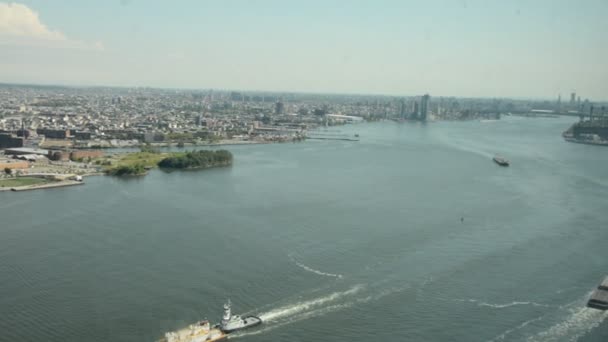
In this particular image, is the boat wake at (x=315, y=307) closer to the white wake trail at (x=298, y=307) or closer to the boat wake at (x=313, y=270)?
the white wake trail at (x=298, y=307)

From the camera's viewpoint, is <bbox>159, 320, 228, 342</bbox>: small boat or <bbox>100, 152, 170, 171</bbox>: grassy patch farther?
<bbox>100, 152, 170, 171</bbox>: grassy patch

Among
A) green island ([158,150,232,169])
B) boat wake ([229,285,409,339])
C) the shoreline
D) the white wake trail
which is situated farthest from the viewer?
green island ([158,150,232,169])

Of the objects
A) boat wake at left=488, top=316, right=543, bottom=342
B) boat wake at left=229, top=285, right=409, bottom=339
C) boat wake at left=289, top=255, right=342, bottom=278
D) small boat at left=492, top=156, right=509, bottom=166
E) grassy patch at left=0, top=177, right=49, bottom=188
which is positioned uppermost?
small boat at left=492, top=156, right=509, bottom=166

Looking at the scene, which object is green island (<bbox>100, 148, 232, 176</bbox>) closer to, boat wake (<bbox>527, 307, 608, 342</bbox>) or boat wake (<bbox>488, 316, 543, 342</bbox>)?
boat wake (<bbox>488, 316, 543, 342</bbox>)

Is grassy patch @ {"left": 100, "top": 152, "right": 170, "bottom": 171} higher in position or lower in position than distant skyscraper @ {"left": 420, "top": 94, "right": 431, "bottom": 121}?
lower

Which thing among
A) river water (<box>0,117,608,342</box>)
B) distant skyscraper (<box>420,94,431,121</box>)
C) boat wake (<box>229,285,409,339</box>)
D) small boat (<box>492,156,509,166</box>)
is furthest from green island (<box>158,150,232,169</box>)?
distant skyscraper (<box>420,94,431,121</box>)

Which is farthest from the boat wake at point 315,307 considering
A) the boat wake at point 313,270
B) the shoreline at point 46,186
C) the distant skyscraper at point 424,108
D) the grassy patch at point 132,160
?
the distant skyscraper at point 424,108

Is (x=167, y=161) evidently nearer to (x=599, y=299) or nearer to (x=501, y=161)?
(x=501, y=161)
